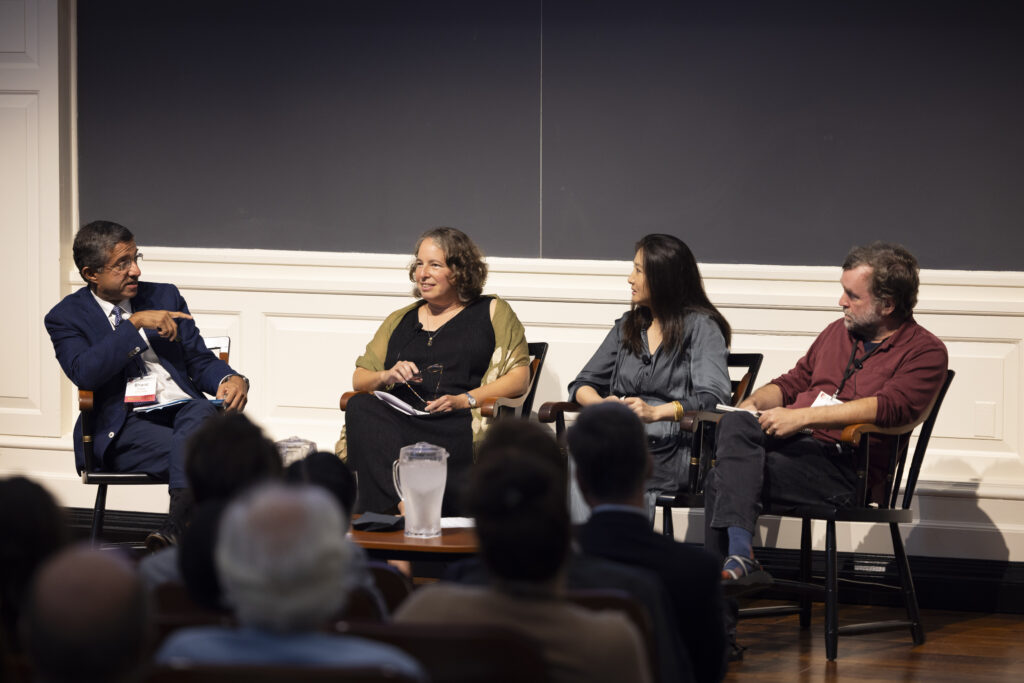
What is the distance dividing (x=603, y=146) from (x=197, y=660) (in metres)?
3.92

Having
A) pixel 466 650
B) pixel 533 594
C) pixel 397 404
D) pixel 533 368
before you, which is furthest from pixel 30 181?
pixel 466 650

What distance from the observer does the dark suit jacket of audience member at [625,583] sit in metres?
1.80

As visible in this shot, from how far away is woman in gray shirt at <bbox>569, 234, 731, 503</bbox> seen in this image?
407 cm

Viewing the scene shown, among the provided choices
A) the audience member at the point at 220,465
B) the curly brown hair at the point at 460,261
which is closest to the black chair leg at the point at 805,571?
the curly brown hair at the point at 460,261

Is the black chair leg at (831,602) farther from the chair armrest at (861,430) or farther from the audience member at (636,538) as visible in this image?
the audience member at (636,538)

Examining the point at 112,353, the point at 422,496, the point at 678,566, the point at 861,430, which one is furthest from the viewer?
the point at 112,353

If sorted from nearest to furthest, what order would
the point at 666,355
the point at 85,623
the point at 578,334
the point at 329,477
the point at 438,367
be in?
1. the point at 85,623
2. the point at 329,477
3. the point at 666,355
4. the point at 438,367
5. the point at 578,334

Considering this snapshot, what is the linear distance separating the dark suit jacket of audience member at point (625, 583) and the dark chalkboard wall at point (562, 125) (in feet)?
10.3

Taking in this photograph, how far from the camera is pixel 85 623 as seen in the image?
44.6 inches

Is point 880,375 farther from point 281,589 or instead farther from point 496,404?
point 281,589

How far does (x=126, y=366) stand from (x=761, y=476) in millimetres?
2280

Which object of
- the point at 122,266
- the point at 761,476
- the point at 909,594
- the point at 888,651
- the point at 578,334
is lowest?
the point at 888,651

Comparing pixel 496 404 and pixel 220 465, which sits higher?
pixel 220 465

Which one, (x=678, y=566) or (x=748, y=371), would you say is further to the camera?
(x=748, y=371)
